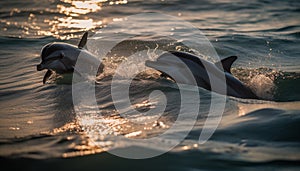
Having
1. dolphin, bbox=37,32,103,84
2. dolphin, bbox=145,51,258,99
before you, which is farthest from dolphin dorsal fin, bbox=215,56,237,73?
dolphin, bbox=37,32,103,84

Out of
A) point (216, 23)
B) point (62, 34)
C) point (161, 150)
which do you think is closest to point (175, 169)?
point (161, 150)

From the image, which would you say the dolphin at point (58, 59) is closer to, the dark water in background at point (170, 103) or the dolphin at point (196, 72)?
the dark water in background at point (170, 103)

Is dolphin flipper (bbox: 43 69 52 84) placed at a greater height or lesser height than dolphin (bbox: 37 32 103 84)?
lesser

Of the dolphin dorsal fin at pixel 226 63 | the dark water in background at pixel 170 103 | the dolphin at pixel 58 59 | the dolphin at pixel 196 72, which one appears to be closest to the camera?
the dark water in background at pixel 170 103

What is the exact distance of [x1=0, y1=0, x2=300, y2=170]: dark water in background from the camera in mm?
4105

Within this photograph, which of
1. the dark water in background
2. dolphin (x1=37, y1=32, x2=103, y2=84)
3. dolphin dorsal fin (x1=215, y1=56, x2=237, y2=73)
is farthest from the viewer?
dolphin (x1=37, y1=32, x2=103, y2=84)

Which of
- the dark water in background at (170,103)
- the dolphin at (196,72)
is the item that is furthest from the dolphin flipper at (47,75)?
the dolphin at (196,72)

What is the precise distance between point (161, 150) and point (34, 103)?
110 inches

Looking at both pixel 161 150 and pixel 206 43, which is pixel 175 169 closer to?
pixel 161 150

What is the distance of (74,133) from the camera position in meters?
4.72

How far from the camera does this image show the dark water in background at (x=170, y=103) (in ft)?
13.5

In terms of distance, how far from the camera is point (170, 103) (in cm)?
601

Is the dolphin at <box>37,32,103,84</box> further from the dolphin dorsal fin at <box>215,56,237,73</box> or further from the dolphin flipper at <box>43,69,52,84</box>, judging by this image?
the dolphin dorsal fin at <box>215,56,237,73</box>

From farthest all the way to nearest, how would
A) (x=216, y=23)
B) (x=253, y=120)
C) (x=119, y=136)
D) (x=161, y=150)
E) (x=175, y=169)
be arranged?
(x=216, y=23), (x=253, y=120), (x=119, y=136), (x=161, y=150), (x=175, y=169)
